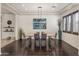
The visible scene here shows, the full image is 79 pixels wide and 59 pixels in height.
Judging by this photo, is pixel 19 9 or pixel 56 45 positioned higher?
pixel 19 9

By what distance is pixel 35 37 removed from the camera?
9016 mm

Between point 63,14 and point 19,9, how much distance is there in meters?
2.74

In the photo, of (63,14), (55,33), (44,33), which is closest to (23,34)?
(44,33)

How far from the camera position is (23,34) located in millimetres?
8203

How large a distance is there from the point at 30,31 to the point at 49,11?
175 centimetres

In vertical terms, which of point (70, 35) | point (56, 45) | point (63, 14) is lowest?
point (56, 45)

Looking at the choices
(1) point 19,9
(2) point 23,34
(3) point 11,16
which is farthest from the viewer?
(3) point 11,16

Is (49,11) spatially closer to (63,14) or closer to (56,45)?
(63,14)

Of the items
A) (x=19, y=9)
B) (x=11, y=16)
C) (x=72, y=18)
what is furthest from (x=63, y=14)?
(x=11, y=16)

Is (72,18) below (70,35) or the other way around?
the other way around

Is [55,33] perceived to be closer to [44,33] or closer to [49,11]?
[44,33]

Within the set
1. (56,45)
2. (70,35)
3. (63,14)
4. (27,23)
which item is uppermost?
(63,14)

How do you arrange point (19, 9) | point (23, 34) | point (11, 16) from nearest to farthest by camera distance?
point (23, 34) < point (19, 9) < point (11, 16)

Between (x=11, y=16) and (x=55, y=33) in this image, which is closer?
(x=55, y=33)
